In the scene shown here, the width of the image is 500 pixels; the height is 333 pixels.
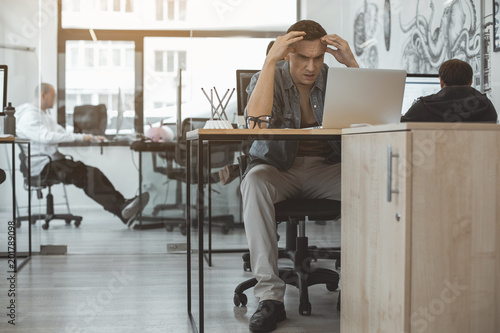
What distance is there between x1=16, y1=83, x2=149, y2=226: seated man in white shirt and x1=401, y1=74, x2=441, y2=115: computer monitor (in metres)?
2.17

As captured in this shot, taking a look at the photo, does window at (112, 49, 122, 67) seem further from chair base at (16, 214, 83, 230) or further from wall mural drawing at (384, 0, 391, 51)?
wall mural drawing at (384, 0, 391, 51)

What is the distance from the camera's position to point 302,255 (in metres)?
2.64

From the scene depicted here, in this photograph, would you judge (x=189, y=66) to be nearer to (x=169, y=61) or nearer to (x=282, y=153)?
(x=169, y=61)

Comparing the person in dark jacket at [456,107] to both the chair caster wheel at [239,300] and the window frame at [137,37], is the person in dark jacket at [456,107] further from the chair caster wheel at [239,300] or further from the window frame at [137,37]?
the window frame at [137,37]

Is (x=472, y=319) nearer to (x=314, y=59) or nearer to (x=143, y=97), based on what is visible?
(x=314, y=59)

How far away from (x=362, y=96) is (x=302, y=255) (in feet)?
3.02

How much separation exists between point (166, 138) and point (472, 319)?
313 centimetres

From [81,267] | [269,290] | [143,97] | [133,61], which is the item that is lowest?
[81,267]

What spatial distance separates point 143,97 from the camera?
13.8 feet

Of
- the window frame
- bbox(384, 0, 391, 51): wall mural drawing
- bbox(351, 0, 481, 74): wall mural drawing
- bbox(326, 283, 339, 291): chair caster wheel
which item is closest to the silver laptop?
bbox(326, 283, 339, 291): chair caster wheel

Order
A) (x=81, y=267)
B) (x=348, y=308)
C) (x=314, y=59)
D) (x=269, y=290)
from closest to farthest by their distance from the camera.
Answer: (x=348, y=308), (x=269, y=290), (x=314, y=59), (x=81, y=267)

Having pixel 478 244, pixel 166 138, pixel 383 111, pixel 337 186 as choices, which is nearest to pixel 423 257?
pixel 478 244

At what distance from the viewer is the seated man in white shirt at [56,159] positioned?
402 cm

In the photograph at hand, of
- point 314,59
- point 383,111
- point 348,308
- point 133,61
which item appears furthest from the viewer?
point 133,61
